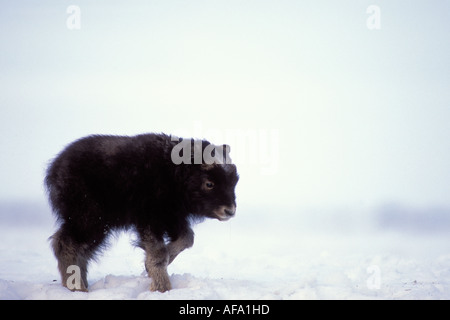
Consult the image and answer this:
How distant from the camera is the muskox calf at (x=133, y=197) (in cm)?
646

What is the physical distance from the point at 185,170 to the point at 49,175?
5.98 feet

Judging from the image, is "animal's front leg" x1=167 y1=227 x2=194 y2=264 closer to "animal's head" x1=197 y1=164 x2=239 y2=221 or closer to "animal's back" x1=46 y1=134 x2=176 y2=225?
"animal's head" x1=197 y1=164 x2=239 y2=221

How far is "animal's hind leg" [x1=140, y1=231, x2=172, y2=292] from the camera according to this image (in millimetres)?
→ 6344

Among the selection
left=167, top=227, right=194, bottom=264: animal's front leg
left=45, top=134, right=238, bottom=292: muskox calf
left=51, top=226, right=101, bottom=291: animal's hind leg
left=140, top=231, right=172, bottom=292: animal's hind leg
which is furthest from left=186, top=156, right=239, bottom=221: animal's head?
left=51, top=226, right=101, bottom=291: animal's hind leg

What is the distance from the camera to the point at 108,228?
6656mm

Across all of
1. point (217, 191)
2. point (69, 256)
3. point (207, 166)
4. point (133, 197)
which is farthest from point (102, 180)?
point (217, 191)

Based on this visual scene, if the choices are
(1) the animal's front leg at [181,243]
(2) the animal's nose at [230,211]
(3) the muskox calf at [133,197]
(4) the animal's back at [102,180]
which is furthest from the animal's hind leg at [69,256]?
(2) the animal's nose at [230,211]

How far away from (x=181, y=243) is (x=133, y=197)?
908mm

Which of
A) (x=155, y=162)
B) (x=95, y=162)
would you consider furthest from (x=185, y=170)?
(x=95, y=162)

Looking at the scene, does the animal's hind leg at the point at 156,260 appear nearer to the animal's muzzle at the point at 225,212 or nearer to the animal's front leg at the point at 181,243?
the animal's front leg at the point at 181,243

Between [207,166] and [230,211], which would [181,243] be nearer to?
[230,211]

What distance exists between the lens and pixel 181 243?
267 inches

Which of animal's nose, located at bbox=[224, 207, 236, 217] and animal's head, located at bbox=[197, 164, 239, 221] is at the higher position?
animal's head, located at bbox=[197, 164, 239, 221]
